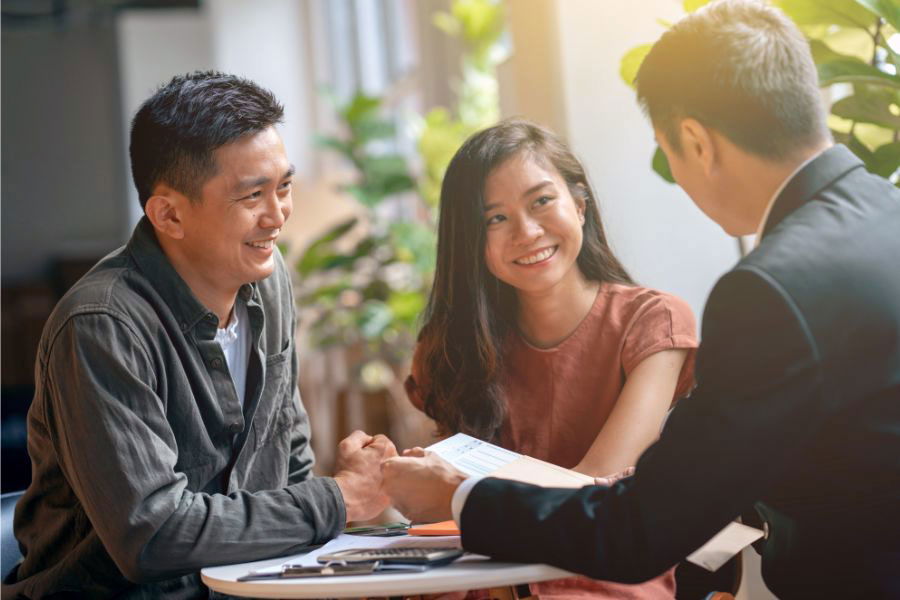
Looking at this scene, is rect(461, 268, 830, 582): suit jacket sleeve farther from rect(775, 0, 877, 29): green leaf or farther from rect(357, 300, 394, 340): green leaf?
rect(357, 300, 394, 340): green leaf

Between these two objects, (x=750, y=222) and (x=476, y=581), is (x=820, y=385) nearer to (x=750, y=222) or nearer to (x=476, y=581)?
(x=750, y=222)

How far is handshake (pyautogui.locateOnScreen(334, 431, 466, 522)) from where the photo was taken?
1.58 m

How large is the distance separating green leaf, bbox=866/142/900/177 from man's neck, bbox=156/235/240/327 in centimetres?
127

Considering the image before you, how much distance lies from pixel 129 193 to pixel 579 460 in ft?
22.7

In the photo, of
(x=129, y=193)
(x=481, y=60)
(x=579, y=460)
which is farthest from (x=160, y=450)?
(x=129, y=193)

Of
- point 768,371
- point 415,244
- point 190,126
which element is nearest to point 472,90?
point 415,244

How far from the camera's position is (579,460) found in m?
2.05

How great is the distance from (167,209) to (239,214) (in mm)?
128

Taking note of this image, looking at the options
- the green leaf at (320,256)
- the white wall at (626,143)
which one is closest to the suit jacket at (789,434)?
the white wall at (626,143)

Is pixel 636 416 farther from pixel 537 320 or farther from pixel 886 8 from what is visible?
pixel 886 8

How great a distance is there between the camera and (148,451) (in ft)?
5.15

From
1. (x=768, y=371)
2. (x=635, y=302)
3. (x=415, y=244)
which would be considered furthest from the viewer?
(x=415, y=244)

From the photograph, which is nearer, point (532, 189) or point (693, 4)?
point (532, 189)

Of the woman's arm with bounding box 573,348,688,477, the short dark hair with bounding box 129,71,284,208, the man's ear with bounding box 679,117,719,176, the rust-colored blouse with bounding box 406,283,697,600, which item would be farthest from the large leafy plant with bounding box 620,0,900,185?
the short dark hair with bounding box 129,71,284,208
